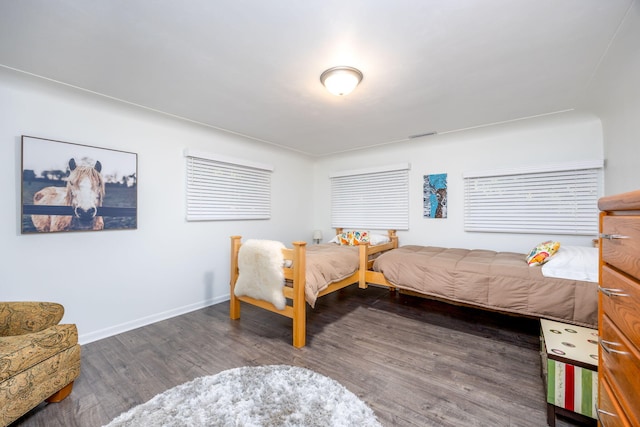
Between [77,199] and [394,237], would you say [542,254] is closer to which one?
[394,237]

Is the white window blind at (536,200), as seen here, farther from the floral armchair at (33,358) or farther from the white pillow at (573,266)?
the floral armchair at (33,358)

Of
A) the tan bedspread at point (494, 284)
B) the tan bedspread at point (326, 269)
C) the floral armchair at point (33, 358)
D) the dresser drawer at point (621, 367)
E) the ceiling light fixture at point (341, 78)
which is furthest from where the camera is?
the tan bedspread at point (326, 269)

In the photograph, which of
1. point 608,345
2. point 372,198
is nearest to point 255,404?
point 608,345

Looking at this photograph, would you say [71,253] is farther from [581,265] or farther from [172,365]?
[581,265]

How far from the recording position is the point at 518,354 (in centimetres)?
227

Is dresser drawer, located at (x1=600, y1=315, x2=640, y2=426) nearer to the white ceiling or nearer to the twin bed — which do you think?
the twin bed

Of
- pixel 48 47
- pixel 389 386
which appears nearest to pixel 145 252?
pixel 48 47

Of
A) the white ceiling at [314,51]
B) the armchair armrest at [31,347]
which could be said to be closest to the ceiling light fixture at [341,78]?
the white ceiling at [314,51]

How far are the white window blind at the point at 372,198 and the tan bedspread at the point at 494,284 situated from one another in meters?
1.25

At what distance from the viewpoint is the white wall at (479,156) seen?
3.12 metres

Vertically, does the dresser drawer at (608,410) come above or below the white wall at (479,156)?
below

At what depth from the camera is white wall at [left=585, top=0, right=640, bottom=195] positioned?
1655mm

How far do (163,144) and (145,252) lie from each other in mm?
1286

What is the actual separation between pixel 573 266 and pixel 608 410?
1710 mm
